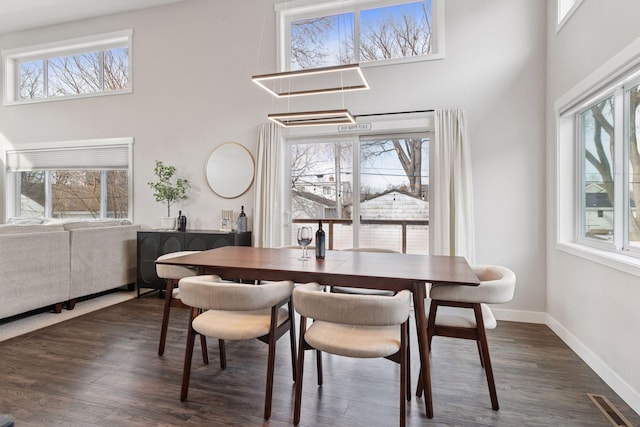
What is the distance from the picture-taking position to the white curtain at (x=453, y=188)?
3.73m

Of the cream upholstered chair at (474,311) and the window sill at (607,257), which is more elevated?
the window sill at (607,257)

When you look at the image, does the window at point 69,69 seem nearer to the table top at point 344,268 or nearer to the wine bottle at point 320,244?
the table top at point 344,268

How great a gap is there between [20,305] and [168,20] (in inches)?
161

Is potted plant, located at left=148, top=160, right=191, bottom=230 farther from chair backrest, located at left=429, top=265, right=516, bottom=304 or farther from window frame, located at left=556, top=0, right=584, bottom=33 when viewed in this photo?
window frame, located at left=556, top=0, right=584, bottom=33

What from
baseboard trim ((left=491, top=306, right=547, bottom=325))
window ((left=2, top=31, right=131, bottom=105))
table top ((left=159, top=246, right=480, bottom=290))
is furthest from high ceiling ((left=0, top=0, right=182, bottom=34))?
baseboard trim ((left=491, top=306, right=547, bottom=325))

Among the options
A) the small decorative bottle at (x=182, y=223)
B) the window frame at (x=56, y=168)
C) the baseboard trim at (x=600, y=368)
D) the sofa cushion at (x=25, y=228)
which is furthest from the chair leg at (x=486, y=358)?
the window frame at (x=56, y=168)

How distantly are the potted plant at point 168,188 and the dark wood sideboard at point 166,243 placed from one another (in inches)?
9.4

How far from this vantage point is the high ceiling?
4949 millimetres

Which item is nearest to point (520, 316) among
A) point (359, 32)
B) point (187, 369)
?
point (187, 369)

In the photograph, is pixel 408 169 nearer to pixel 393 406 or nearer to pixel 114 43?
pixel 393 406

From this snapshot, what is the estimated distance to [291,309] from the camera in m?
2.29

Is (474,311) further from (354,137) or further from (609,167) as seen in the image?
(354,137)

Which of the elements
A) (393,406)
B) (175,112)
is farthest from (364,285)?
(175,112)

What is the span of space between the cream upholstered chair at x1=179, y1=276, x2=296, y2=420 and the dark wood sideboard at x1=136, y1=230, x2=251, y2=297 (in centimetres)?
215
